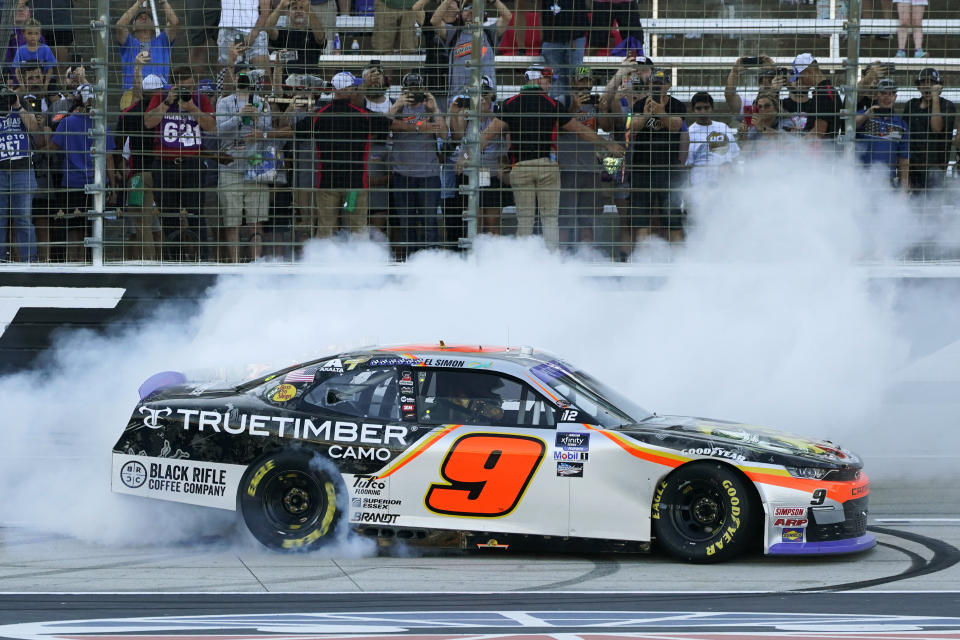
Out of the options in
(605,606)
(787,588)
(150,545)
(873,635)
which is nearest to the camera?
(873,635)

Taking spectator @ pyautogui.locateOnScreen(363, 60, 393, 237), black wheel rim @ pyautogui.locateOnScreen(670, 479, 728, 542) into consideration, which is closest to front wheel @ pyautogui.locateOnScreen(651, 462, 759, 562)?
black wheel rim @ pyautogui.locateOnScreen(670, 479, 728, 542)

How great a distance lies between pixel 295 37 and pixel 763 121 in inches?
148

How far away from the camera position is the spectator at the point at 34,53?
10.3 m

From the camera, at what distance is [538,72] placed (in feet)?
33.9

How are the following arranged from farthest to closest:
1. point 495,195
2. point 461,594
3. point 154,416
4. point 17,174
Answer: point 17,174 → point 495,195 → point 154,416 → point 461,594

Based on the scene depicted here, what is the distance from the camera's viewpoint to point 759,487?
671 cm

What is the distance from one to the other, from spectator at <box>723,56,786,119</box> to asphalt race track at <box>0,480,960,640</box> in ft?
12.8

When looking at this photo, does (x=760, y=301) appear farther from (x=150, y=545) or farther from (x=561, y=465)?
(x=150, y=545)

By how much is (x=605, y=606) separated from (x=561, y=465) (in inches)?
43.0

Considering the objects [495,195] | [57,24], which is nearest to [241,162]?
[57,24]

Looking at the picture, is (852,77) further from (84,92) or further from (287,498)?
(84,92)

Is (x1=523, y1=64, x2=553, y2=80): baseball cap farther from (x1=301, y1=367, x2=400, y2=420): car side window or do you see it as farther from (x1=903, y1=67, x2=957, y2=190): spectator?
(x1=301, y1=367, x2=400, y2=420): car side window

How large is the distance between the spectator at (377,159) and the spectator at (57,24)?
242 cm

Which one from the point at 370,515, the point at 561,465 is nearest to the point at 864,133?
the point at 561,465
